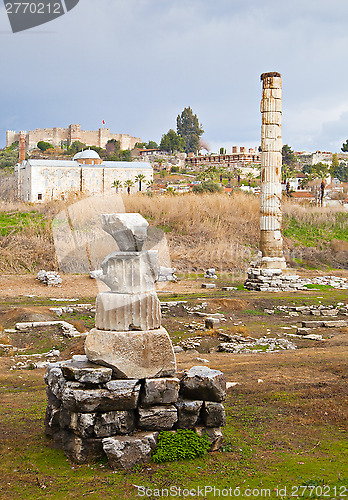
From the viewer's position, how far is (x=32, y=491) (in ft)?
18.3

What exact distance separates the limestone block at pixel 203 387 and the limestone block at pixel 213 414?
0.07 meters

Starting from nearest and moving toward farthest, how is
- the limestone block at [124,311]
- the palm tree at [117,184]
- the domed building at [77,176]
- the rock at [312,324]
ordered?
the limestone block at [124,311] → the rock at [312,324] → the domed building at [77,176] → the palm tree at [117,184]

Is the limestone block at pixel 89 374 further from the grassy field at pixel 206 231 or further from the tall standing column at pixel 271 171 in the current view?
the grassy field at pixel 206 231

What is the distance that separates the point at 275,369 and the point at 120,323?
5.34m

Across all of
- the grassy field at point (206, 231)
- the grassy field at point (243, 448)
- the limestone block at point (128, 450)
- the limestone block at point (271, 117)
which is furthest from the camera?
the grassy field at point (206, 231)

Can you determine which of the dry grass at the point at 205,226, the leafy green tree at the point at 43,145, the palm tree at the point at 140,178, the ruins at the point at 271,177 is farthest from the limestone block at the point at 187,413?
the leafy green tree at the point at 43,145

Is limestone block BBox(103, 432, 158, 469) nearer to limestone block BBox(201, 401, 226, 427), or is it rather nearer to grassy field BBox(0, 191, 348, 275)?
limestone block BBox(201, 401, 226, 427)

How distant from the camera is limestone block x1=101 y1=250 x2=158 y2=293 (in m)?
6.66

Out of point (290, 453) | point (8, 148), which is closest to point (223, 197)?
point (290, 453)

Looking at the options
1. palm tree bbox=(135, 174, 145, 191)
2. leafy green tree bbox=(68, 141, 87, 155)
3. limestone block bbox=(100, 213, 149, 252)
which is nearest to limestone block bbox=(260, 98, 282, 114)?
limestone block bbox=(100, 213, 149, 252)

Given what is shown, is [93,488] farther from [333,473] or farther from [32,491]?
[333,473]

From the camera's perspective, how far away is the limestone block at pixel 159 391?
636 centimetres

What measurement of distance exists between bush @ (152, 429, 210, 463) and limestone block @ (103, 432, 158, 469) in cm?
12

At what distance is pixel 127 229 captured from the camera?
6621 mm
